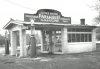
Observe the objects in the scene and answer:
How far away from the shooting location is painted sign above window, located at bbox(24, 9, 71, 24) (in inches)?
731

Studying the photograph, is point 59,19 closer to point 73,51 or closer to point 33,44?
point 73,51

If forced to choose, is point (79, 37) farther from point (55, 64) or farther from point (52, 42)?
point (55, 64)

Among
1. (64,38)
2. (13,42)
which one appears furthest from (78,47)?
(13,42)

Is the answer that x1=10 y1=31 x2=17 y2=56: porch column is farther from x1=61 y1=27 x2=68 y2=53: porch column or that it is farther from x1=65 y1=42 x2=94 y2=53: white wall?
x1=65 y1=42 x2=94 y2=53: white wall

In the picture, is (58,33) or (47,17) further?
(58,33)

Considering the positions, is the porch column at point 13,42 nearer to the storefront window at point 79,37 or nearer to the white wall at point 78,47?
the white wall at point 78,47

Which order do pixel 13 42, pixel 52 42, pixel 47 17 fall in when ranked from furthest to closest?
1. pixel 13 42
2. pixel 52 42
3. pixel 47 17

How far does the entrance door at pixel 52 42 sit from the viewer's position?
811 inches

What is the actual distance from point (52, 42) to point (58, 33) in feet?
5.31

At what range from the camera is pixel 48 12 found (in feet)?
64.0

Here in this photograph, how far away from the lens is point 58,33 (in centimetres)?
2164

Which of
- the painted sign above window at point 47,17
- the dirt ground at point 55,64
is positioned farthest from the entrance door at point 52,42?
the dirt ground at point 55,64

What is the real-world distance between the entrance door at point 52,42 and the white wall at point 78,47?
204 centimetres

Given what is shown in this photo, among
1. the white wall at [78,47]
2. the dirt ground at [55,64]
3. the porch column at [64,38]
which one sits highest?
the porch column at [64,38]
